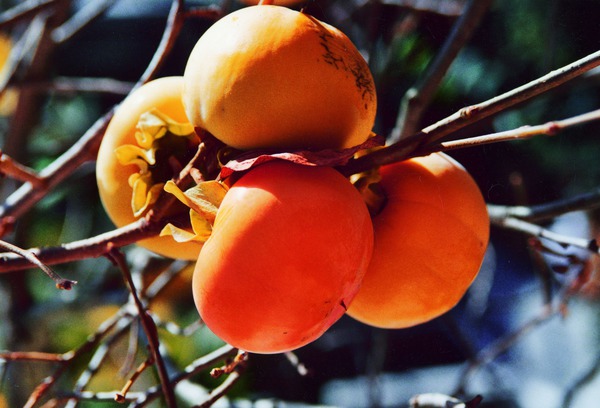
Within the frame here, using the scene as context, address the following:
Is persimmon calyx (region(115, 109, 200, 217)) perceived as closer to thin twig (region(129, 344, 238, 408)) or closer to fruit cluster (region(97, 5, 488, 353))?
fruit cluster (region(97, 5, 488, 353))

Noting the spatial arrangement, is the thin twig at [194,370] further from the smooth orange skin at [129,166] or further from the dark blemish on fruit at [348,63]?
the dark blemish on fruit at [348,63]

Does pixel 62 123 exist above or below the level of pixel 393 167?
below

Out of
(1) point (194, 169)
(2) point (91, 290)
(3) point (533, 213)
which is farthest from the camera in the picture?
(2) point (91, 290)

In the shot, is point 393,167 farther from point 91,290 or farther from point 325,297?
point 91,290

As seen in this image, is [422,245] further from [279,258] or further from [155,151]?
[155,151]

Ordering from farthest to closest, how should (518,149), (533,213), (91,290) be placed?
(518,149) → (91,290) → (533,213)

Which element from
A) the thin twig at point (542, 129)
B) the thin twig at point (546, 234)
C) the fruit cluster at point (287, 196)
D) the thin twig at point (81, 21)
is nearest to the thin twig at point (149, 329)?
the fruit cluster at point (287, 196)

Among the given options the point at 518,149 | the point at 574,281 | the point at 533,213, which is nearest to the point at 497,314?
the point at 518,149

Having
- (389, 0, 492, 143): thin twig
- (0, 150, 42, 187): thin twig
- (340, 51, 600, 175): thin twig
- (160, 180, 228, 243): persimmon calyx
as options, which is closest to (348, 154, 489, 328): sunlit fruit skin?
(340, 51, 600, 175): thin twig
